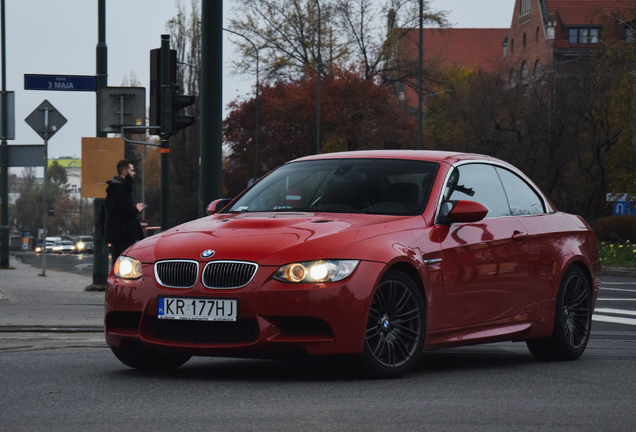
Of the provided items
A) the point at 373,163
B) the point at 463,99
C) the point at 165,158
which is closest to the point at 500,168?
the point at 373,163

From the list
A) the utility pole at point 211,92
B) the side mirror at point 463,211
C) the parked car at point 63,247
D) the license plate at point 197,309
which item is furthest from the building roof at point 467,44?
the license plate at point 197,309

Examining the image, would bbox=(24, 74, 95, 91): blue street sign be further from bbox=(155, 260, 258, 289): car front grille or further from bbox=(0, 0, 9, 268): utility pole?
bbox=(155, 260, 258, 289): car front grille

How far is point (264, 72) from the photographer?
64688 mm

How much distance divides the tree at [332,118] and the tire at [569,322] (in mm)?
50285

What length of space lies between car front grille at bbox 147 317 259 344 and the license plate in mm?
52

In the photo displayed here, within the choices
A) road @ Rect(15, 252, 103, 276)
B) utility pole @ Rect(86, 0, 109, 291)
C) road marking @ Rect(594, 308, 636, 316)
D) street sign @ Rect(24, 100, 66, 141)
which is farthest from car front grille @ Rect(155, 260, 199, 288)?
road @ Rect(15, 252, 103, 276)

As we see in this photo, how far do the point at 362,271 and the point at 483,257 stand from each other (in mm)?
1478

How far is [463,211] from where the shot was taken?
8039mm

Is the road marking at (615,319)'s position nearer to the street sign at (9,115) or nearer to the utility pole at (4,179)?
the utility pole at (4,179)

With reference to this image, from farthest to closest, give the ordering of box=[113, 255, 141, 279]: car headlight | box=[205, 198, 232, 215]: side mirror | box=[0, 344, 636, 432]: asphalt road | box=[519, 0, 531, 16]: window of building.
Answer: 1. box=[519, 0, 531, 16]: window of building
2. box=[205, 198, 232, 215]: side mirror
3. box=[113, 255, 141, 279]: car headlight
4. box=[0, 344, 636, 432]: asphalt road

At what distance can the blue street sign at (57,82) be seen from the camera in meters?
19.4

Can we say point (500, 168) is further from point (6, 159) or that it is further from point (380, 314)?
point (6, 159)

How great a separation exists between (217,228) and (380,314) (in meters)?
1.18

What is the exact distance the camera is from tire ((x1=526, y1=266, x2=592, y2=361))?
916 cm
